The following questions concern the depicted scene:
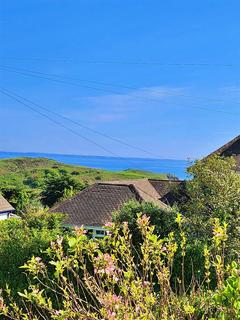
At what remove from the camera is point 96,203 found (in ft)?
75.9

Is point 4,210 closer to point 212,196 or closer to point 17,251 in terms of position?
point 17,251

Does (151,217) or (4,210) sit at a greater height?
(4,210)

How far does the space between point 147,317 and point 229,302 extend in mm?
947

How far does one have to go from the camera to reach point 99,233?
811 inches

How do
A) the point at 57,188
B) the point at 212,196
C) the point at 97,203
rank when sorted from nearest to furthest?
the point at 212,196, the point at 97,203, the point at 57,188

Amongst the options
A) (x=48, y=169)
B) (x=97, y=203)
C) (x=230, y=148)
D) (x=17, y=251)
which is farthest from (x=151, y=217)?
(x=48, y=169)

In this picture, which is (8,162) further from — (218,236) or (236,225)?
(218,236)

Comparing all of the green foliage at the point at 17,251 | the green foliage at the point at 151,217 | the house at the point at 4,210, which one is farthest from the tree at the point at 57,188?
the green foliage at the point at 17,251

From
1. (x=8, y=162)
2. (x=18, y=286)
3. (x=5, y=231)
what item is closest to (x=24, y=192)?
(x=5, y=231)

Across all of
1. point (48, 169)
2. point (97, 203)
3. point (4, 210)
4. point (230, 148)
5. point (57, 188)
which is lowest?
point (97, 203)

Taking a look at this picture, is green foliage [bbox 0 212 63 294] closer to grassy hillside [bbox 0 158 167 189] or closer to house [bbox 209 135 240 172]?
house [bbox 209 135 240 172]

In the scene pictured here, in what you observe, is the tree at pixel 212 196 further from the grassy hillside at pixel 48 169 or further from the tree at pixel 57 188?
the grassy hillside at pixel 48 169

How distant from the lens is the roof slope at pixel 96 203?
70.9ft

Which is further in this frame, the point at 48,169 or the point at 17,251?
the point at 48,169
